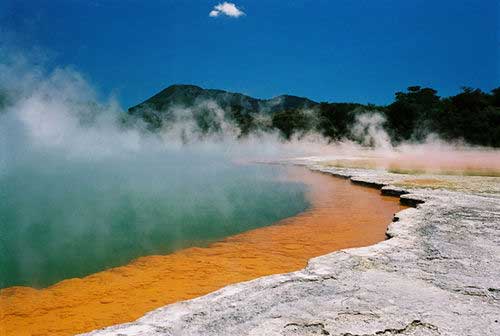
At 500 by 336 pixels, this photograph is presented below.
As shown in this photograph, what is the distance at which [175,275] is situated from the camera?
4.52 meters

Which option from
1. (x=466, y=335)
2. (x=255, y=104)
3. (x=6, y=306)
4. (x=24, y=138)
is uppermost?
(x=255, y=104)

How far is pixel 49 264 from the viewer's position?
5219 mm

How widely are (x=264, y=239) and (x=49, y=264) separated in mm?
3267

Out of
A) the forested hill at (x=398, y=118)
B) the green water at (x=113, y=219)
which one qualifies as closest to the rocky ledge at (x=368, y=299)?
the green water at (x=113, y=219)

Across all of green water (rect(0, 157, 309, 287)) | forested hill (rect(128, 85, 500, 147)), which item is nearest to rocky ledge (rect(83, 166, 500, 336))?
green water (rect(0, 157, 309, 287))

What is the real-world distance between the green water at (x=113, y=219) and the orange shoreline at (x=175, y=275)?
47 cm

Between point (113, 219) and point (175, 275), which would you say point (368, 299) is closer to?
point (175, 275)

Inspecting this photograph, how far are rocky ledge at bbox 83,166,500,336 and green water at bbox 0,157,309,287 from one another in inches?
109

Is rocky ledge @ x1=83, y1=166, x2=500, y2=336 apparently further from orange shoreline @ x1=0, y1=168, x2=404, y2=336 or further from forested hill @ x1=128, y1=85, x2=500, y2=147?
forested hill @ x1=128, y1=85, x2=500, y2=147

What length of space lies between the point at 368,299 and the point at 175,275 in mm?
2479

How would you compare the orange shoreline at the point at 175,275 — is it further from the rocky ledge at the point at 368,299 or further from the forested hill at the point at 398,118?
the forested hill at the point at 398,118

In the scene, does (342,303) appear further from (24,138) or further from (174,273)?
(24,138)

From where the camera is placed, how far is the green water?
5.38m

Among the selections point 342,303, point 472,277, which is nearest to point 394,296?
point 342,303
